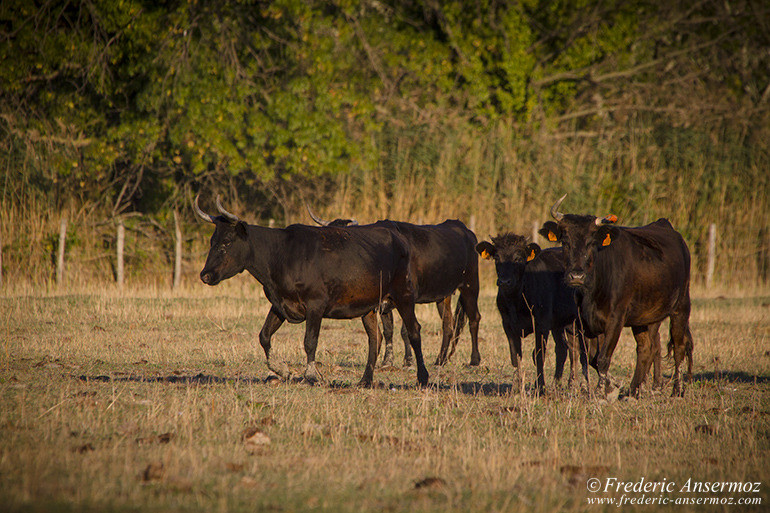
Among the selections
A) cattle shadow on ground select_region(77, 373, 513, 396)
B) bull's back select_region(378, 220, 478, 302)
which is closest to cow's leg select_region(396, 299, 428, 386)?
cattle shadow on ground select_region(77, 373, 513, 396)

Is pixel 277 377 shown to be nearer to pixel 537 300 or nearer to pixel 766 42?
pixel 537 300

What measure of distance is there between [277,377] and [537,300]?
313cm

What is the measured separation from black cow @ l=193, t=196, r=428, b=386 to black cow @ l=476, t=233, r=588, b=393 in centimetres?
118

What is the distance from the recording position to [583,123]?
29234mm

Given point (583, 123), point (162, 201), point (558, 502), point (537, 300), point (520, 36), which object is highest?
point (520, 36)

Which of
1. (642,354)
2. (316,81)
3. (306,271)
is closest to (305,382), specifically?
(306,271)

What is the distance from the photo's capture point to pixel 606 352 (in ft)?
28.9

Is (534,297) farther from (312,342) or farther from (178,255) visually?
(178,255)

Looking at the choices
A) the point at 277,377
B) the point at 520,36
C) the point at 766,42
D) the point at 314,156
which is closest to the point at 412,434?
the point at 277,377

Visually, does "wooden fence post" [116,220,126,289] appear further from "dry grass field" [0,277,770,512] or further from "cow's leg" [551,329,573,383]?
"cow's leg" [551,329,573,383]

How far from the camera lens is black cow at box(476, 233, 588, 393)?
9.71 metres

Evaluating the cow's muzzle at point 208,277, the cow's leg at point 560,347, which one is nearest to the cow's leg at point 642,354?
the cow's leg at point 560,347

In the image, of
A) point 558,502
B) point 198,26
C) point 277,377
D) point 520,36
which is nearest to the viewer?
point 558,502

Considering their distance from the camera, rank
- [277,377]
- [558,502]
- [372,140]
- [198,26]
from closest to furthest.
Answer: [558,502], [277,377], [198,26], [372,140]
